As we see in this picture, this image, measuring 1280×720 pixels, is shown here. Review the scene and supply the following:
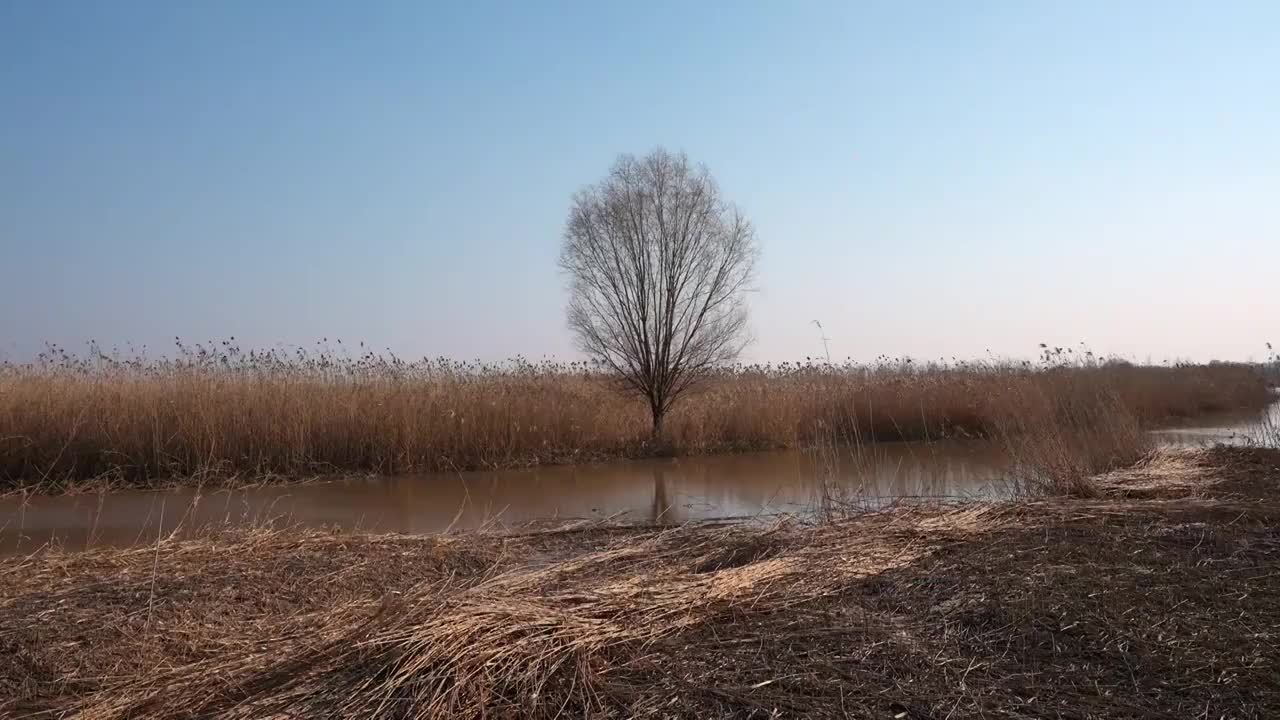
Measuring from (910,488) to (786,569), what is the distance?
20.0ft

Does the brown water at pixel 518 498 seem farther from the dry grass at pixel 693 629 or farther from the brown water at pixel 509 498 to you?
the dry grass at pixel 693 629

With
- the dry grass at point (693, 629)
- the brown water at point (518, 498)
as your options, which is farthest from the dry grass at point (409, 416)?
the dry grass at point (693, 629)

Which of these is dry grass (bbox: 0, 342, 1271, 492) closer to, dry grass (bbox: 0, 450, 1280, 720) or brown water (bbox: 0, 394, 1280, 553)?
brown water (bbox: 0, 394, 1280, 553)

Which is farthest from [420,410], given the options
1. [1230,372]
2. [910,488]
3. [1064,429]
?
[1230,372]

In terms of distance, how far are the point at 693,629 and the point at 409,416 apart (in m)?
10.1

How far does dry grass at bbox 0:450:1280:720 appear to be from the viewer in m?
3.05

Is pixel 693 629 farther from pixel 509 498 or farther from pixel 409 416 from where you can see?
pixel 409 416

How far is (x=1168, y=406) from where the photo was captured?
869 inches

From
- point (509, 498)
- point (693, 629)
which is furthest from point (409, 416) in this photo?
point (693, 629)

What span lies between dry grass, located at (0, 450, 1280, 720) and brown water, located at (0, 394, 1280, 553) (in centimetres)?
180

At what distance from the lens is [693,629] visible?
3.83 metres

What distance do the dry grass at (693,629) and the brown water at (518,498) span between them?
5.90 feet

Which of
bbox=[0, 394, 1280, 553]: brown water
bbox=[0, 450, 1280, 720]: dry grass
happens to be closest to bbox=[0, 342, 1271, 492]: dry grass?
bbox=[0, 394, 1280, 553]: brown water

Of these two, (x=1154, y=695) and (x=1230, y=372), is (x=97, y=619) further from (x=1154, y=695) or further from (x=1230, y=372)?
(x=1230, y=372)
